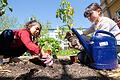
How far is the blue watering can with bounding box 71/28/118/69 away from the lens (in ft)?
13.2

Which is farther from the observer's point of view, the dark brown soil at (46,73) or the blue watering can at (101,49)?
the blue watering can at (101,49)

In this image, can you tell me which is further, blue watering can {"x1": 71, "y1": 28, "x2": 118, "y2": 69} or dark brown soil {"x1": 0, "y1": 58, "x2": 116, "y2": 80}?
blue watering can {"x1": 71, "y1": 28, "x2": 118, "y2": 69}

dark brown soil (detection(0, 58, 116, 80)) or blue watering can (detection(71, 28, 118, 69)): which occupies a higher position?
blue watering can (detection(71, 28, 118, 69))

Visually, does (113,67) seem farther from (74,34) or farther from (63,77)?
(63,77)

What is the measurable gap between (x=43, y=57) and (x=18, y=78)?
0.87 metres

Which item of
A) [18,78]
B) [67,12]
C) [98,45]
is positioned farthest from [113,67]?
[67,12]

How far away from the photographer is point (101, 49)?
159 inches

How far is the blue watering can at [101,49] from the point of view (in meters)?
4.02

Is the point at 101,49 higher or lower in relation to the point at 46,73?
higher

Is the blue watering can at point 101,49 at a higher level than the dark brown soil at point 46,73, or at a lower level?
higher

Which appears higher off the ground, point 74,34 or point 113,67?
point 74,34

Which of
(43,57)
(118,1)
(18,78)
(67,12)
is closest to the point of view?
(18,78)

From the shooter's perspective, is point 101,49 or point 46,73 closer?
point 46,73

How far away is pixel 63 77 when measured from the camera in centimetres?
328
